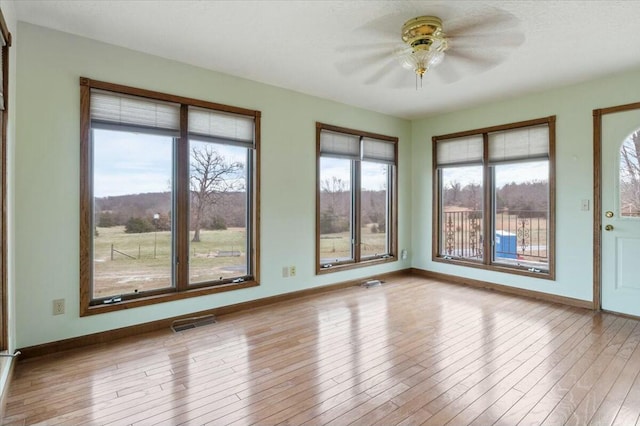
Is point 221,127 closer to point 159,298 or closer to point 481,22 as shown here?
point 159,298

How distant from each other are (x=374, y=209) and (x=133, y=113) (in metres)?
3.51

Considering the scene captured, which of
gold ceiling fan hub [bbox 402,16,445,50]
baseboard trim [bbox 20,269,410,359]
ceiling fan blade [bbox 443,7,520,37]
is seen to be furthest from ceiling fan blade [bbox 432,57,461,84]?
baseboard trim [bbox 20,269,410,359]

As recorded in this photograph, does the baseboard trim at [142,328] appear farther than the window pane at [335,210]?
No

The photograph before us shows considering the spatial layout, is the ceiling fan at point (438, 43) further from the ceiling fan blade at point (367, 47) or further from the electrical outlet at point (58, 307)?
the electrical outlet at point (58, 307)

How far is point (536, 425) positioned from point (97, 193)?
3633 mm

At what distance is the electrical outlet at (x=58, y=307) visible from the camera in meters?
2.72

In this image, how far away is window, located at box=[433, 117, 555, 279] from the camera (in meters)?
4.29

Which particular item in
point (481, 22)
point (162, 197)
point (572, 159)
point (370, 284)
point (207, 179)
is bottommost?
point (370, 284)

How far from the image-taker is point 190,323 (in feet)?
10.9

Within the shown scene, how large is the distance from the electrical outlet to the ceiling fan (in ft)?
10.7

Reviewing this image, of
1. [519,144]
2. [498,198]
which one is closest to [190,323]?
[498,198]

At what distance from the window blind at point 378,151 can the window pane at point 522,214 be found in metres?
1.54

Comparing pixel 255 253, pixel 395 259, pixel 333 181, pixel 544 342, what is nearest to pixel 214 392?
pixel 255 253

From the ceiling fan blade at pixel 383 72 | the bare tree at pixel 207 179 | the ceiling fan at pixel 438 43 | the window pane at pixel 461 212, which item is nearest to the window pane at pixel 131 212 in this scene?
the bare tree at pixel 207 179
